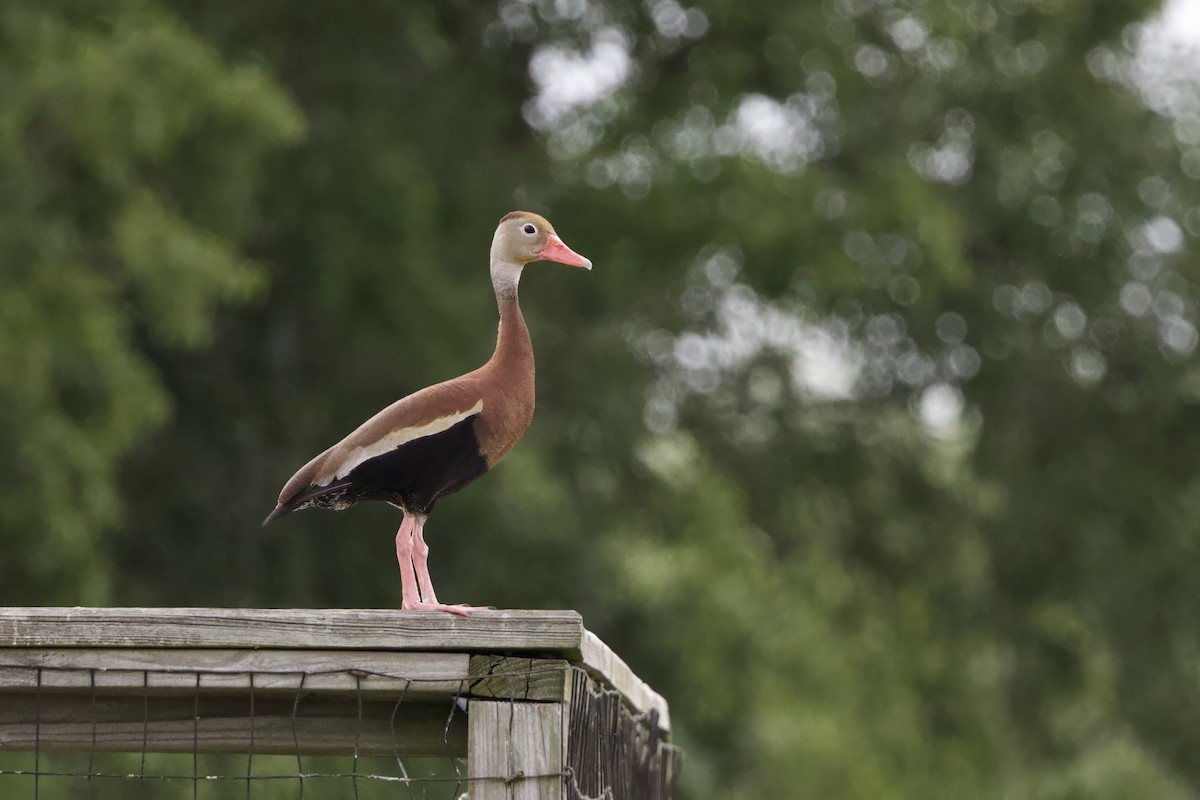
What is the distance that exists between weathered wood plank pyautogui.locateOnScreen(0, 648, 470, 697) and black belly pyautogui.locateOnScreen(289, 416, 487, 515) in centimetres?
56

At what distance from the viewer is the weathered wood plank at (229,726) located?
10.8ft

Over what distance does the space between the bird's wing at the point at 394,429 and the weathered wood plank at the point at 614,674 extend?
1.76 ft

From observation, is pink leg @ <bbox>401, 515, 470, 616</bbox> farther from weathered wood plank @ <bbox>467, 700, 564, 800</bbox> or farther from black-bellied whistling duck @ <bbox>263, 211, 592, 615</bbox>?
weathered wood plank @ <bbox>467, 700, 564, 800</bbox>

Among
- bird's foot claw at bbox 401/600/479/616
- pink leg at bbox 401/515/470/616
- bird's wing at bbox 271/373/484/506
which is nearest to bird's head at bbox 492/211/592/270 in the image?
bird's wing at bbox 271/373/484/506

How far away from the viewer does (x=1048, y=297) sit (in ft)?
55.7

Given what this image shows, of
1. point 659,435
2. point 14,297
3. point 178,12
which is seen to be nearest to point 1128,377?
point 659,435

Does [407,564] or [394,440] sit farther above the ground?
[394,440]

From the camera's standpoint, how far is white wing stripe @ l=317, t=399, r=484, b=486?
12.0 feet

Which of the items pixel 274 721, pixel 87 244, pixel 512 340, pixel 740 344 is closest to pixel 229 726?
pixel 274 721

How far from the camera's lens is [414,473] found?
3.71 m

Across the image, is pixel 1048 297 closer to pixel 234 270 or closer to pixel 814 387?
pixel 814 387

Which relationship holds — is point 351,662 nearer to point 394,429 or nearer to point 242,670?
point 242,670

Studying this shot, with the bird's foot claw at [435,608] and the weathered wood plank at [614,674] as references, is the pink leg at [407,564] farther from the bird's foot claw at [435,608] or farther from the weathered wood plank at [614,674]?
the weathered wood plank at [614,674]

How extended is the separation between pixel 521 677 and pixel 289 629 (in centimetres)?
39
